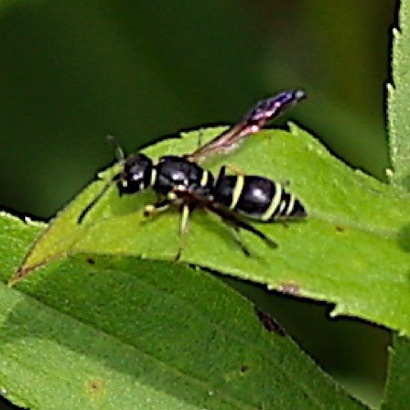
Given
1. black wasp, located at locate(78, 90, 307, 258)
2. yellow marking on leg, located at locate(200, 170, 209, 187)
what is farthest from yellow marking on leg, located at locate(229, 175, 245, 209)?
yellow marking on leg, located at locate(200, 170, 209, 187)

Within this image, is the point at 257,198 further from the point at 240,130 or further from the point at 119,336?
the point at 119,336

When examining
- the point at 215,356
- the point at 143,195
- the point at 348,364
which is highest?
the point at 143,195

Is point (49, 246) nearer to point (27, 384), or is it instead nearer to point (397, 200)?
point (27, 384)

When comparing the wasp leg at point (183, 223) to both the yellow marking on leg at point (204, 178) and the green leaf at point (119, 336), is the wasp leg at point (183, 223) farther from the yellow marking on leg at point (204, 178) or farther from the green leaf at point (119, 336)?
the green leaf at point (119, 336)

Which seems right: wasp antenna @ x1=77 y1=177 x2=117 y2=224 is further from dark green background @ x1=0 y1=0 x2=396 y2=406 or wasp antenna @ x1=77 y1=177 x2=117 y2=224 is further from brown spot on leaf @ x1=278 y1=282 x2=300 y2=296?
dark green background @ x1=0 y1=0 x2=396 y2=406

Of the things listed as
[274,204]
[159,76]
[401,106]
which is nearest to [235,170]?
[274,204]

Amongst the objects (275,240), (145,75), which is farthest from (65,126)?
(275,240)

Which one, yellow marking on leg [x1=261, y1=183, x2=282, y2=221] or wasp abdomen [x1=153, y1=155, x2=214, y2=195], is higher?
wasp abdomen [x1=153, y1=155, x2=214, y2=195]
